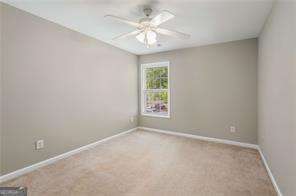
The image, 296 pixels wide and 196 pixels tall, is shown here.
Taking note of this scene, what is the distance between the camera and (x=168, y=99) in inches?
172

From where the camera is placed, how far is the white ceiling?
203 centimetres

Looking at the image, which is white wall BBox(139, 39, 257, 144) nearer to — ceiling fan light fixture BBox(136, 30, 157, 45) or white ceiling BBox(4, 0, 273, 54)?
white ceiling BBox(4, 0, 273, 54)

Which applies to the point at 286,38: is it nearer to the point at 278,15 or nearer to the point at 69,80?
the point at 278,15

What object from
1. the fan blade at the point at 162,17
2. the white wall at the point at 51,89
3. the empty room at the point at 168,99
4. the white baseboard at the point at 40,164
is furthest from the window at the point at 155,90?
the fan blade at the point at 162,17

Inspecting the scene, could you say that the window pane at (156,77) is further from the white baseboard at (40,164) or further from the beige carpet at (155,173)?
the white baseboard at (40,164)

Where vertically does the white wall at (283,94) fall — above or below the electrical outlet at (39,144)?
above

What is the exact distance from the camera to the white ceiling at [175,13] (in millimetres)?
2033

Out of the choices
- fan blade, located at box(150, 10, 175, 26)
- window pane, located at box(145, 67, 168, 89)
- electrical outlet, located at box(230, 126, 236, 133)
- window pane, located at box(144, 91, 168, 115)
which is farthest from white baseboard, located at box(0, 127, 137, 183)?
electrical outlet, located at box(230, 126, 236, 133)

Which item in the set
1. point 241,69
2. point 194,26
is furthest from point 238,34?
point 194,26

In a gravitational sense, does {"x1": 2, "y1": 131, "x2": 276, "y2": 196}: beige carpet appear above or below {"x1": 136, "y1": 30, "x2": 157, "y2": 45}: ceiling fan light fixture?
below

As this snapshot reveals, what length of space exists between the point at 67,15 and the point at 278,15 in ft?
9.34

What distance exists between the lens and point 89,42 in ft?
10.6

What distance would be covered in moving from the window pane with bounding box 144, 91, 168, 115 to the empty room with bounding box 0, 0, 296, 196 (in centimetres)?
28

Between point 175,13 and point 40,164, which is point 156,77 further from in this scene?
point 40,164
